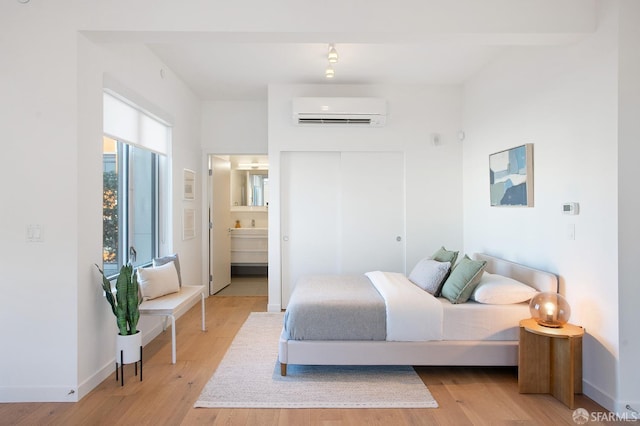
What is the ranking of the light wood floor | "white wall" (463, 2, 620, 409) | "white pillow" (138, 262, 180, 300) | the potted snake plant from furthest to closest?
"white pillow" (138, 262, 180, 300), the potted snake plant, "white wall" (463, 2, 620, 409), the light wood floor

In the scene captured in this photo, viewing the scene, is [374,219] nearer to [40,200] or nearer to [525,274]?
[525,274]

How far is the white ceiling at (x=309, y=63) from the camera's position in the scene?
3574 mm

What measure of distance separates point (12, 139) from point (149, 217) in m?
1.56

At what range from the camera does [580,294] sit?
267cm

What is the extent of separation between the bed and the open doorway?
2980 millimetres

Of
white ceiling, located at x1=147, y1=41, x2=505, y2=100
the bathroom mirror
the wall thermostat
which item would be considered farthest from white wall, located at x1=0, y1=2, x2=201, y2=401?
the bathroom mirror

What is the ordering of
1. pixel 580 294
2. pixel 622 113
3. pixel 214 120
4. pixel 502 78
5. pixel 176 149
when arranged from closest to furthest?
pixel 622 113, pixel 580 294, pixel 502 78, pixel 176 149, pixel 214 120

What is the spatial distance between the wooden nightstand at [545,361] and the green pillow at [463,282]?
0.43 m

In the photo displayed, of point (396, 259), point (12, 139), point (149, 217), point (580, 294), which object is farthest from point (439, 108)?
point (12, 139)

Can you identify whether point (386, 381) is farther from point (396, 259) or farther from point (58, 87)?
point (58, 87)

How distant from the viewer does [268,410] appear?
2428mm

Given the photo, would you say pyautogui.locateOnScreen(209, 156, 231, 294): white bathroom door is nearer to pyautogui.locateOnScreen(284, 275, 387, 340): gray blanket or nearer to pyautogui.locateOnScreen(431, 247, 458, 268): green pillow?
pyautogui.locateOnScreen(284, 275, 387, 340): gray blanket

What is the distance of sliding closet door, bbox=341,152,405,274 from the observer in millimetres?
4742

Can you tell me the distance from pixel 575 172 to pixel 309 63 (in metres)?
2.60
